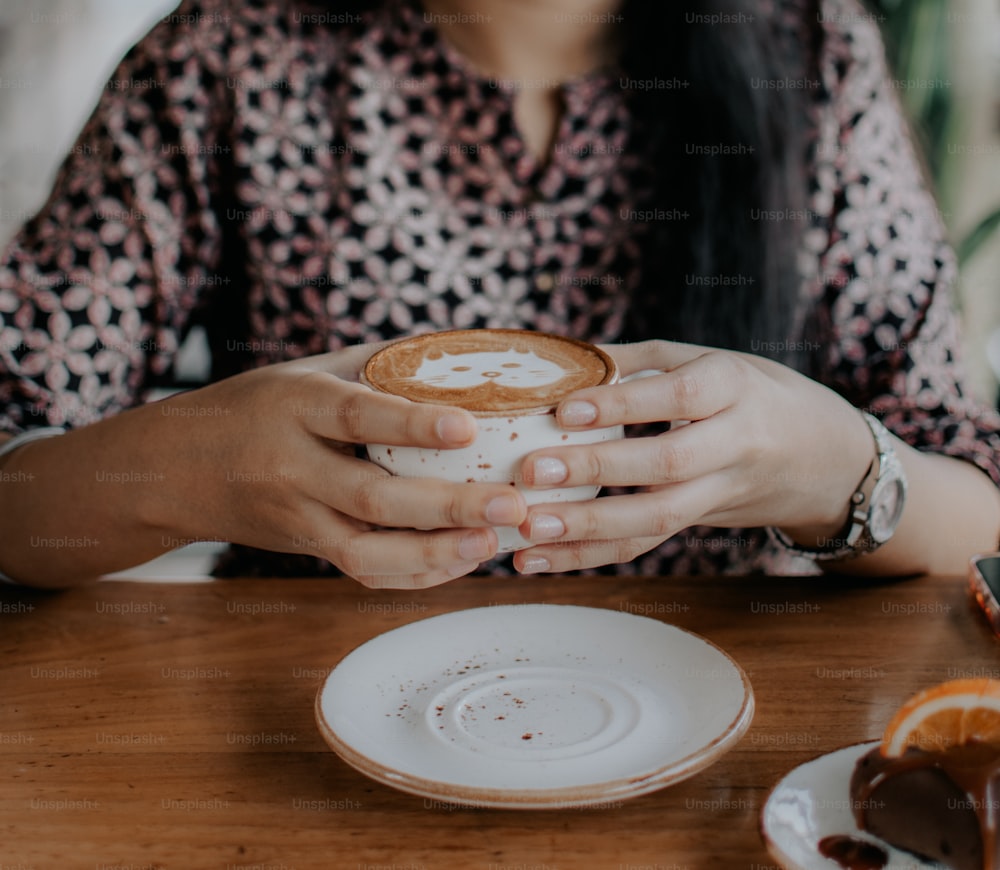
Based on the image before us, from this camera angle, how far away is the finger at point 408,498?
81 centimetres

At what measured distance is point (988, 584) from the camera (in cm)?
111

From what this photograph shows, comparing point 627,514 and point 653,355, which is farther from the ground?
point 653,355

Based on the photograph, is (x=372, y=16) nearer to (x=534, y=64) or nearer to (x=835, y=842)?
(x=534, y=64)

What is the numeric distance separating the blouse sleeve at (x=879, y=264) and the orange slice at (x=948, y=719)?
801mm

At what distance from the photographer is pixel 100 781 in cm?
82

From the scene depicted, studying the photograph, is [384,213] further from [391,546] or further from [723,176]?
[391,546]

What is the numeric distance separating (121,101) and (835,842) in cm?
144

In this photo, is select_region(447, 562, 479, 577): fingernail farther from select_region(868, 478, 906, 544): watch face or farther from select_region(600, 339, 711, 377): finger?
select_region(868, 478, 906, 544): watch face

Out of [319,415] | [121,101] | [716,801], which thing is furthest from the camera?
[121,101]

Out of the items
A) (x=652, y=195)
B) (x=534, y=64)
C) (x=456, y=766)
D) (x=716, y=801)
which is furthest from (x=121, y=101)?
(x=716, y=801)

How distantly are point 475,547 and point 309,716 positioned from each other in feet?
0.78

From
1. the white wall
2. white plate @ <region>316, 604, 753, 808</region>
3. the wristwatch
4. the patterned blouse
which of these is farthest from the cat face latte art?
the white wall

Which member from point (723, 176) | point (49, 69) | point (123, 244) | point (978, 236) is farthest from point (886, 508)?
point (49, 69)

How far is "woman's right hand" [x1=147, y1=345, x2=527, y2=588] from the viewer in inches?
32.4
